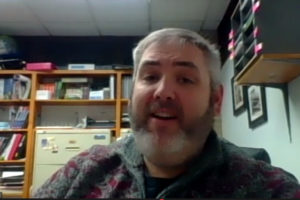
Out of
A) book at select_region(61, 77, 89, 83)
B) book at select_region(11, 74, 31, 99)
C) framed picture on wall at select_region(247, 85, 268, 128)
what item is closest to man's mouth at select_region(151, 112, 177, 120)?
framed picture on wall at select_region(247, 85, 268, 128)

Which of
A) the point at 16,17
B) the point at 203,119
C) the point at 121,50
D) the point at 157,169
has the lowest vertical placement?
the point at 157,169

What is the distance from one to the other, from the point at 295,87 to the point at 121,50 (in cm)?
216

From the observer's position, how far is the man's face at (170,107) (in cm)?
79

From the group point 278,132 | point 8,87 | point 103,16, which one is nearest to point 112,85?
point 103,16

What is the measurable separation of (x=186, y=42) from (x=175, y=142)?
0.83 ft

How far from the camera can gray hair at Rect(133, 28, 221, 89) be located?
2.94ft

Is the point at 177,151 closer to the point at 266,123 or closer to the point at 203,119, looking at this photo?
the point at 203,119

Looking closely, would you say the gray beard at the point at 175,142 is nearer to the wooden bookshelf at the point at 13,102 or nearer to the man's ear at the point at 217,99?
the man's ear at the point at 217,99

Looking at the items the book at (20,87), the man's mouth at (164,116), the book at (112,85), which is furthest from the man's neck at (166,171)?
the book at (20,87)

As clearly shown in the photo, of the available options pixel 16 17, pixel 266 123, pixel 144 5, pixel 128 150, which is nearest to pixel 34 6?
pixel 16 17

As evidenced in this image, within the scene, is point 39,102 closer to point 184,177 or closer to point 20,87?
point 20,87

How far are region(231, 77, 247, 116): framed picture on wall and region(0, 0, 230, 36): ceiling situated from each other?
78 cm

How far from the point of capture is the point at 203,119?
0.83 meters

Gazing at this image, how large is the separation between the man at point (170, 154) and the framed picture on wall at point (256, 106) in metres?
1.25
